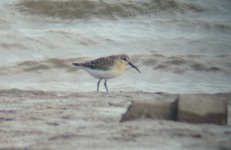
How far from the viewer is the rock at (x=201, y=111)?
6.59 metres

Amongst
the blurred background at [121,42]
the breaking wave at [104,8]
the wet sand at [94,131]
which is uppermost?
the wet sand at [94,131]

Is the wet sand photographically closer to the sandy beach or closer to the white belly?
the sandy beach

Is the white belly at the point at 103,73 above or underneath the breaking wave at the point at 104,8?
above

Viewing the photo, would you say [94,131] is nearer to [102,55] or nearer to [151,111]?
[151,111]

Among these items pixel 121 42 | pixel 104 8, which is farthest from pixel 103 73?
pixel 104 8

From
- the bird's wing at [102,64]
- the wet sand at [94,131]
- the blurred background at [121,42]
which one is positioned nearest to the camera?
the wet sand at [94,131]

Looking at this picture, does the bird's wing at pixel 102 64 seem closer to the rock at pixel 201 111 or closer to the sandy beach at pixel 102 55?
the sandy beach at pixel 102 55

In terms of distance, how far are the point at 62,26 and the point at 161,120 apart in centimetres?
1080

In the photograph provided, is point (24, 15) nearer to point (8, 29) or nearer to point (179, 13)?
point (8, 29)

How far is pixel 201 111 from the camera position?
21.7 feet

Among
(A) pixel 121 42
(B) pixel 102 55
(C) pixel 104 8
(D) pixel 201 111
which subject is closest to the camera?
(D) pixel 201 111

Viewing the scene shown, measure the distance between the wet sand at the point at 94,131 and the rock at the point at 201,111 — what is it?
11cm

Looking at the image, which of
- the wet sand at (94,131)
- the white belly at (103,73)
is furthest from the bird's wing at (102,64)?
the wet sand at (94,131)

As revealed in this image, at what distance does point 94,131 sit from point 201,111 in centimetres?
106
